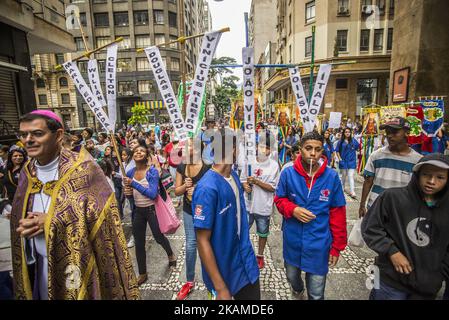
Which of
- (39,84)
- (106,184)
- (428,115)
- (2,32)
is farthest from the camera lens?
(39,84)

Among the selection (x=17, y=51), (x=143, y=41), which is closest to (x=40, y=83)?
(x=143, y=41)

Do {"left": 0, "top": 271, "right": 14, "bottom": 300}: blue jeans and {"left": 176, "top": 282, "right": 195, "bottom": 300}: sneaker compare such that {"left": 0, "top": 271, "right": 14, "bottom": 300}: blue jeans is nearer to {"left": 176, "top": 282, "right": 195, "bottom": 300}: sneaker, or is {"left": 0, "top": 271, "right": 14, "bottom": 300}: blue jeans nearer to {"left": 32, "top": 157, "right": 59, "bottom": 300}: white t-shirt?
{"left": 32, "top": 157, "right": 59, "bottom": 300}: white t-shirt

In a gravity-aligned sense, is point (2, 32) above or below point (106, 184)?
above

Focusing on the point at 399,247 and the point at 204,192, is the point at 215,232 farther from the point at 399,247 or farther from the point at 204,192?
the point at 399,247

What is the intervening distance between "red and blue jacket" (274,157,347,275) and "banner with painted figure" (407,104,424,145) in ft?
16.2

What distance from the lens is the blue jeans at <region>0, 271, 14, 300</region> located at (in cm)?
215

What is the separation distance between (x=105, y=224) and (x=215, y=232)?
0.81 meters

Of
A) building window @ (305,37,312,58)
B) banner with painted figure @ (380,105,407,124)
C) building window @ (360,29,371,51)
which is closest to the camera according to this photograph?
banner with painted figure @ (380,105,407,124)

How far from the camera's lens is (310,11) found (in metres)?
24.5

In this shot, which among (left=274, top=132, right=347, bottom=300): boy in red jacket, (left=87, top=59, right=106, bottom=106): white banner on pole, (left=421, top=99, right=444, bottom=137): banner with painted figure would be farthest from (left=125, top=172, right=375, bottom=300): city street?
(left=421, top=99, right=444, bottom=137): banner with painted figure

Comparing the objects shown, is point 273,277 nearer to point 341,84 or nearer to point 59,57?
point 341,84

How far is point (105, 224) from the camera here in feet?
5.96

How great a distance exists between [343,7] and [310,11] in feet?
10.0
